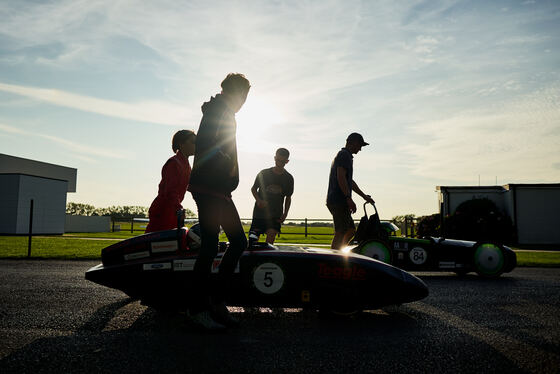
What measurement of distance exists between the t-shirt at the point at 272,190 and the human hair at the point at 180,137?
1775 mm

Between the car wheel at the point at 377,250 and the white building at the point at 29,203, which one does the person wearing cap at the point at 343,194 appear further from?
the white building at the point at 29,203

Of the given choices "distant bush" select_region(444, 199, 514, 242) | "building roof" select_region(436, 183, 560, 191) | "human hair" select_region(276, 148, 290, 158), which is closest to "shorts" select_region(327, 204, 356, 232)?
"human hair" select_region(276, 148, 290, 158)

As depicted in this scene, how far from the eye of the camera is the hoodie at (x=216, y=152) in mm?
2959

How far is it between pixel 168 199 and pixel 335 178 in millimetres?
2411

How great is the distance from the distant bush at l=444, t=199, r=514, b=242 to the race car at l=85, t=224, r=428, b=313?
17.2 m

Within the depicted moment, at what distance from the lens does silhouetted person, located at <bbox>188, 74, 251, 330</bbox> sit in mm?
2965

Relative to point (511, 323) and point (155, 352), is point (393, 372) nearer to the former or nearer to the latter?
point (155, 352)

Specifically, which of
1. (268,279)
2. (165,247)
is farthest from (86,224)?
(268,279)

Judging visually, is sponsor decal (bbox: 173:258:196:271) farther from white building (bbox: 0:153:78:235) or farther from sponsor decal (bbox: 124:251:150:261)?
white building (bbox: 0:153:78:235)

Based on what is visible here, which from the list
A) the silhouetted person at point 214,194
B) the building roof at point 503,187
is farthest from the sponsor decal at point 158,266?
the building roof at point 503,187

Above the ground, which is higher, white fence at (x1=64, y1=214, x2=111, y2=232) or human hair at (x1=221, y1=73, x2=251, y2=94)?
human hair at (x1=221, y1=73, x2=251, y2=94)

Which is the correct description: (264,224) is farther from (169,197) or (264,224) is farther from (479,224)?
(479,224)

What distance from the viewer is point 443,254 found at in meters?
6.33

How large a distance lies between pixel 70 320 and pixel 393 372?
249 centimetres
